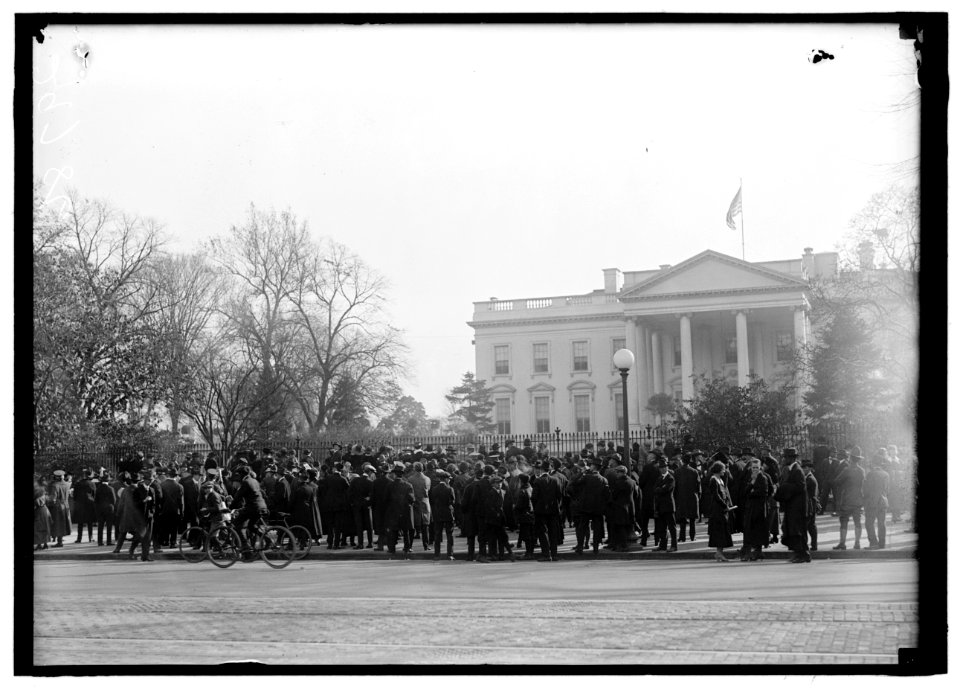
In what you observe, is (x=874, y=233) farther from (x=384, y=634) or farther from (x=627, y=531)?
(x=384, y=634)

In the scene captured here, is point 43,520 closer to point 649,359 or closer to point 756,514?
point 756,514

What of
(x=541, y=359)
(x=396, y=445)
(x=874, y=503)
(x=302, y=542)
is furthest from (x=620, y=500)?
(x=541, y=359)

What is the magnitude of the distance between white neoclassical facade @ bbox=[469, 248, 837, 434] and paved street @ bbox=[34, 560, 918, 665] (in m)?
40.4

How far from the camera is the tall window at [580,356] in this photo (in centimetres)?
6950

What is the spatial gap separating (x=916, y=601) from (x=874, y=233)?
13548 millimetres

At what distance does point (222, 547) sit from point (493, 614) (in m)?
7.04

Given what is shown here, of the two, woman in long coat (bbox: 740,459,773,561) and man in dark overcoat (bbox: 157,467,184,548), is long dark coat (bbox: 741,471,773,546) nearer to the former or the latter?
woman in long coat (bbox: 740,459,773,561)

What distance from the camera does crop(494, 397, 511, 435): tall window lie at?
71.2 meters

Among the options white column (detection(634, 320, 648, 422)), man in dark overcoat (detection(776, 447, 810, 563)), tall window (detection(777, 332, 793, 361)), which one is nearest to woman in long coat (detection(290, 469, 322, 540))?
man in dark overcoat (detection(776, 447, 810, 563))

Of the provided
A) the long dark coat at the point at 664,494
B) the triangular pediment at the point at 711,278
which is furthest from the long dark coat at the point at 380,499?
the triangular pediment at the point at 711,278

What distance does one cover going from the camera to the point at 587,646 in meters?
9.94

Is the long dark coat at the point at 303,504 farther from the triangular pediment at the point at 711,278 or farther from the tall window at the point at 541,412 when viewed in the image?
the tall window at the point at 541,412

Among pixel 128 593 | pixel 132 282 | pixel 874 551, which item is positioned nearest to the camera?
pixel 128 593

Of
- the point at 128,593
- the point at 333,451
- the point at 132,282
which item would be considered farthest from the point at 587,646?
the point at 132,282
